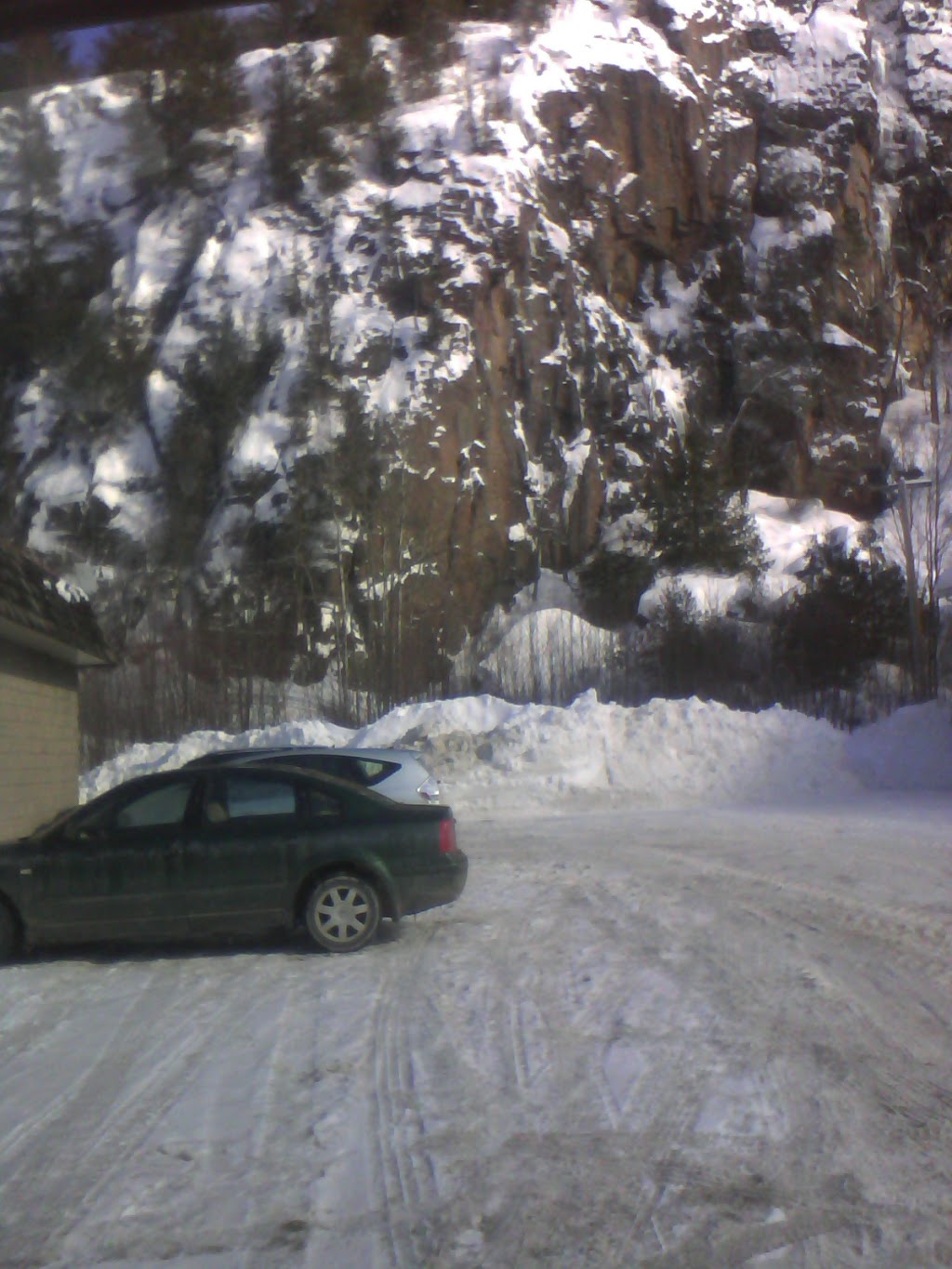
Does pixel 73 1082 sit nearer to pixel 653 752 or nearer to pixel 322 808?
pixel 322 808

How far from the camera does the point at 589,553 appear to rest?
176 feet

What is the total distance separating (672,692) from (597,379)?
83.0ft

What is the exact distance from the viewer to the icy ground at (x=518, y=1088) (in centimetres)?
453

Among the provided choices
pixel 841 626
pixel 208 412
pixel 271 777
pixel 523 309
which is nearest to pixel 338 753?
pixel 271 777

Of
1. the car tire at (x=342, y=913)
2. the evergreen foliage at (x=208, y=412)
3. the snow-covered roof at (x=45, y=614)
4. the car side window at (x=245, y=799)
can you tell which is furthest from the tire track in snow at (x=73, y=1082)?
the evergreen foliage at (x=208, y=412)

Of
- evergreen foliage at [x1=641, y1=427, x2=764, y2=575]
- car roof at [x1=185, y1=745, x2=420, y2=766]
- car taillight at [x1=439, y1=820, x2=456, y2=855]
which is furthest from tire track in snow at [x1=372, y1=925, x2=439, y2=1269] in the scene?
evergreen foliage at [x1=641, y1=427, x2=764, y2=575]

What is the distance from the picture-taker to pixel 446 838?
9.89 m

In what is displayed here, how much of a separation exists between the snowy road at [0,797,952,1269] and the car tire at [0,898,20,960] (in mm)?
184

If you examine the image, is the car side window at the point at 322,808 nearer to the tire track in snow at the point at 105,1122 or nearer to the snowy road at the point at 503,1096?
the snowy road at the point at 503,1096

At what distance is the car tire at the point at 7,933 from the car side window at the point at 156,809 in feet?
3.19

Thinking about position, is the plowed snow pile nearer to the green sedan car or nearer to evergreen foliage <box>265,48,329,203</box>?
the green sedan car

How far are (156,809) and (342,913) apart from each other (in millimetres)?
1650

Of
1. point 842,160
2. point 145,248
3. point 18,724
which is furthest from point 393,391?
point 18,724

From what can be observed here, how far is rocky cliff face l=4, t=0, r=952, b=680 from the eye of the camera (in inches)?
1969
